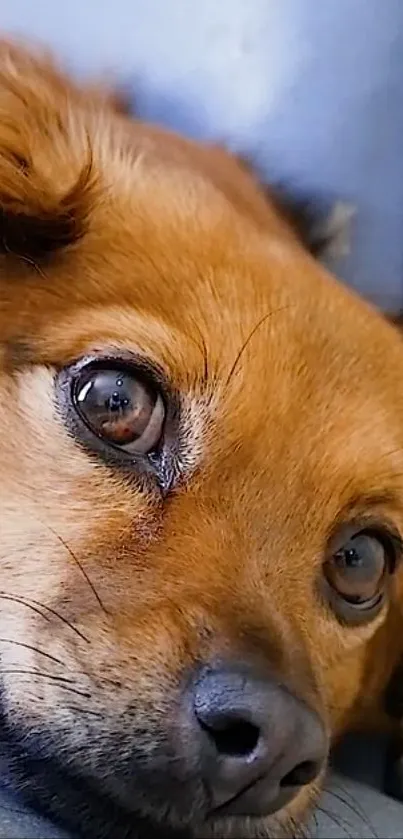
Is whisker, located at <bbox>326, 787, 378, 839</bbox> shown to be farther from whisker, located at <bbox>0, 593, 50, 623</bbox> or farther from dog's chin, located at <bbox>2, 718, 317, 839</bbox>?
whisker, located at <bbox>0, 593, 50, 623</bbox>

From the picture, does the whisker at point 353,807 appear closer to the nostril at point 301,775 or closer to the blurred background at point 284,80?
the nostril at point 301,775

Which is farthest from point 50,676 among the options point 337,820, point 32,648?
point 337,820

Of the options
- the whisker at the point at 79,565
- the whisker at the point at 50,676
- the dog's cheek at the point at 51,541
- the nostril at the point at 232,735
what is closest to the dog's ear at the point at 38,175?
the dog's cheek at the point at 51,541

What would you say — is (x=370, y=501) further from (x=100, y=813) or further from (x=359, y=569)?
(x=100, y=813)

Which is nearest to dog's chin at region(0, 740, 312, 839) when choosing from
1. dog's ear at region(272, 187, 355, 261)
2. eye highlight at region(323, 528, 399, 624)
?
eye highlight at region(323, 528, 399, 624)

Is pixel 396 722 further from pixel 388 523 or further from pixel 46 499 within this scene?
pixel 46 499
